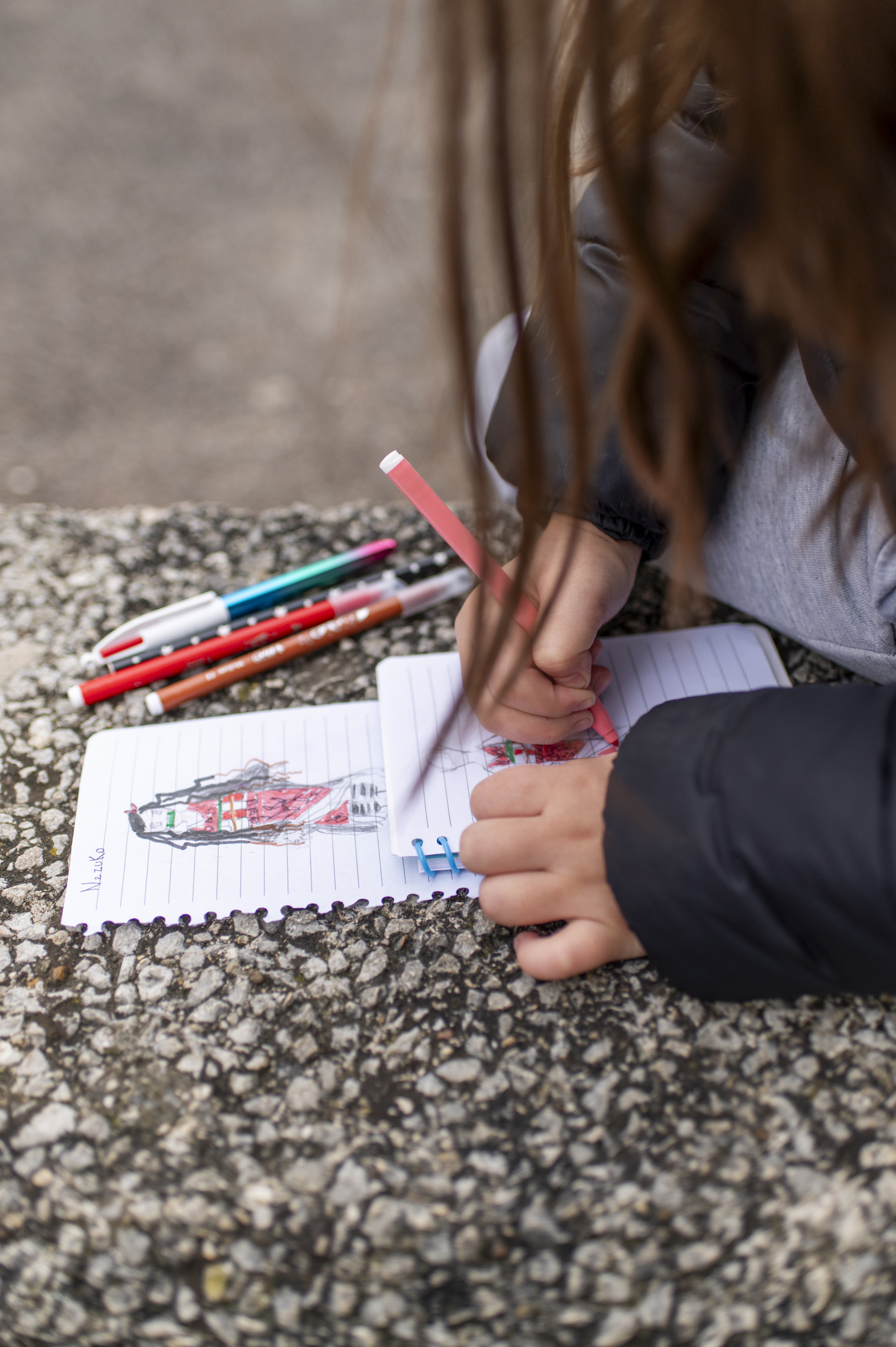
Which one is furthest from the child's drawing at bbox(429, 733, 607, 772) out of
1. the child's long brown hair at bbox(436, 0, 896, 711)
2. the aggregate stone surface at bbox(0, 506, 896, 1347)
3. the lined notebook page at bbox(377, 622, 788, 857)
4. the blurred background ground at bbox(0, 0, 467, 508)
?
the blurred background ground at bbox(0, 0, 467, 508)

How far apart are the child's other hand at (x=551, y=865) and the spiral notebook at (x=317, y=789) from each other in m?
0.05

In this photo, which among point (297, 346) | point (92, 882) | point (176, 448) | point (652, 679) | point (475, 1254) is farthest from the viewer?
point (297, 346)

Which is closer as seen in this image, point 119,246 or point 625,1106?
point 625,1106

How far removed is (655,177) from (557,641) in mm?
317

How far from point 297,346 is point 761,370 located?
1.42m

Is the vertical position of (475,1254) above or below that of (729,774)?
below

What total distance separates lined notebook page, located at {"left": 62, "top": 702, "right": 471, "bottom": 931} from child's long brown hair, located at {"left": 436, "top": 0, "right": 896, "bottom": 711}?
278mm

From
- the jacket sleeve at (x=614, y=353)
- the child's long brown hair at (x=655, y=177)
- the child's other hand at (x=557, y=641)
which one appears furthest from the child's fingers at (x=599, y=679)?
the child's long brown hair at (x=655, y=177)

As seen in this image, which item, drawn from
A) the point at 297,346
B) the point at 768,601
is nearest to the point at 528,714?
the point at 768,601

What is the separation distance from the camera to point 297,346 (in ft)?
6.63

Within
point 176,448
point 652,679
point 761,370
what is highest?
point 761,370

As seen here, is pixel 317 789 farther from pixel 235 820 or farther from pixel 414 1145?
pixel 414 1145

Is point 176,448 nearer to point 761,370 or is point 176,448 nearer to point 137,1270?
point 761,370

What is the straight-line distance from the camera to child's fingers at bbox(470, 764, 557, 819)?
2.17ft
